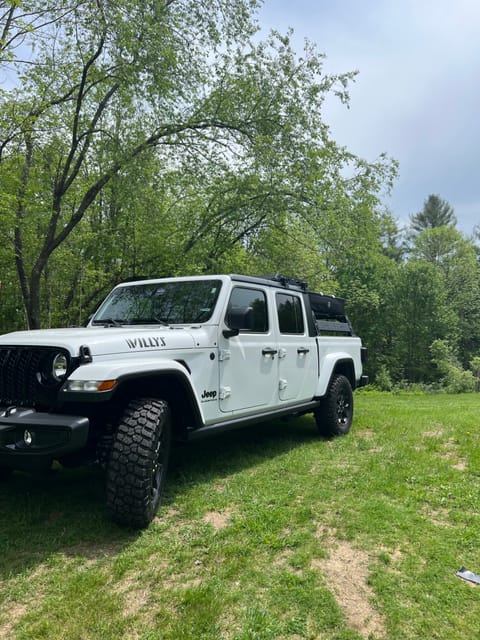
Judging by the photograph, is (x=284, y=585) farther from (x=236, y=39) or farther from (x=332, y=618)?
(x=236, y=39)

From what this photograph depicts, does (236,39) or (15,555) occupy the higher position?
(236,39)

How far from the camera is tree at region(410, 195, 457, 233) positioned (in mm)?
44562

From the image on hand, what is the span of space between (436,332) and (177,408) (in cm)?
2966

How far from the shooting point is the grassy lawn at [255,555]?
85.1 inches

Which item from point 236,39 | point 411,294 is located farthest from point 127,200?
point 411,294

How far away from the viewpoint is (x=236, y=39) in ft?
31.5

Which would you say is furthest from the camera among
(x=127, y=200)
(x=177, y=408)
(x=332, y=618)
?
(x=127, y=200)

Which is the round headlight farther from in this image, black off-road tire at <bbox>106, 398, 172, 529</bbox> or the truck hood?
black off-road tire at <bbox>106, 398, 172, 529</bbox>

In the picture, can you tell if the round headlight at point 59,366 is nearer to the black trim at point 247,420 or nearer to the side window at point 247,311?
the black trim at point 247,420

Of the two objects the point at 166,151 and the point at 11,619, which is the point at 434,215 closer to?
the point at 166,151


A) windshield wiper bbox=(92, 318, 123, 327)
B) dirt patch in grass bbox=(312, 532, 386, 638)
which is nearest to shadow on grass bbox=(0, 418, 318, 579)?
dirt patch in grass bbox=(312, 532, 386, 638)

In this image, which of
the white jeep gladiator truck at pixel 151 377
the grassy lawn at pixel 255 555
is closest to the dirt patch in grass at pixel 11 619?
the grassy lawn at pixel 255 555

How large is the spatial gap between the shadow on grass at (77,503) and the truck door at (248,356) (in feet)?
2.48

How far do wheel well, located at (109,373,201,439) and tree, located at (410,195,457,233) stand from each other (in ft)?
151
